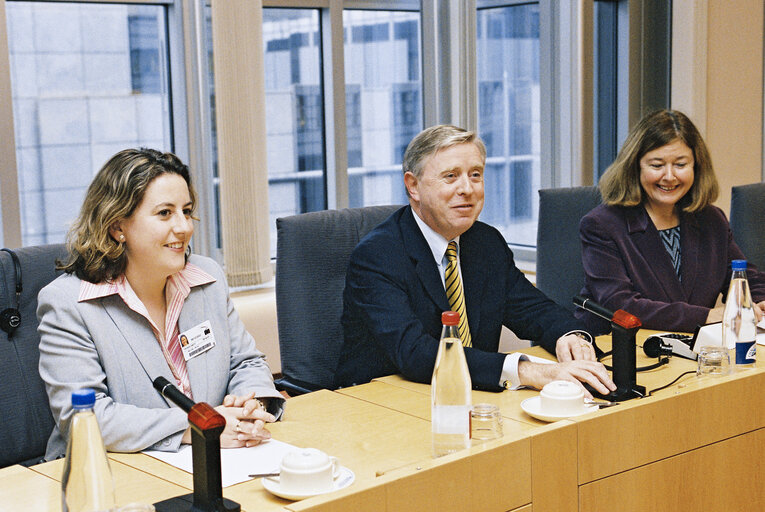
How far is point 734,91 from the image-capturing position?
4.93 meters

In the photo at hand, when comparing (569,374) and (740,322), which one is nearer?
(569,374)

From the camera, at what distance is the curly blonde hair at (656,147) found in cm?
285

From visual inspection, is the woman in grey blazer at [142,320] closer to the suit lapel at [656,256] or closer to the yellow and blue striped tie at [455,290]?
the yellow and blue striped tie at [455,290]

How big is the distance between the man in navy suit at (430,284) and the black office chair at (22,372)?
2.63ft

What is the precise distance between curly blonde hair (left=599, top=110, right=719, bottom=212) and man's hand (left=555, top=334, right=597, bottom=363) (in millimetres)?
708

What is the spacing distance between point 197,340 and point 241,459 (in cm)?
47

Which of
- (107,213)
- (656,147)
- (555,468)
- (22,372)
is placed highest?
(656,147)

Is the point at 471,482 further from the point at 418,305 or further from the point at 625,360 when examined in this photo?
the point at 418,305

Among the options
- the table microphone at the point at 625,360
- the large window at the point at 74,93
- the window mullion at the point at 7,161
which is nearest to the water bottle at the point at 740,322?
the table microphone at the point at 625,360

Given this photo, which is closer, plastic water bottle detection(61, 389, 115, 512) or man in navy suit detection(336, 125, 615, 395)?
plastic water bottle detection(61, 389, 115, 512)

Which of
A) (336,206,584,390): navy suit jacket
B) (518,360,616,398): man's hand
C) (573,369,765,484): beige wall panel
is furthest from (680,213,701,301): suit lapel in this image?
(518,360,616,398): man's hand

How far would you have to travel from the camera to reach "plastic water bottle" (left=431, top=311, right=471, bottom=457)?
1.64 metres

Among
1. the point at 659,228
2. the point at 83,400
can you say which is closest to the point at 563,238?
the point at 659,228

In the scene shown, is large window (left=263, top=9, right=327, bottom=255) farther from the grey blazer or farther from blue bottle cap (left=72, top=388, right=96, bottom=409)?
blue bottle cap (left=72, top=388, right=96, bottom=409)
